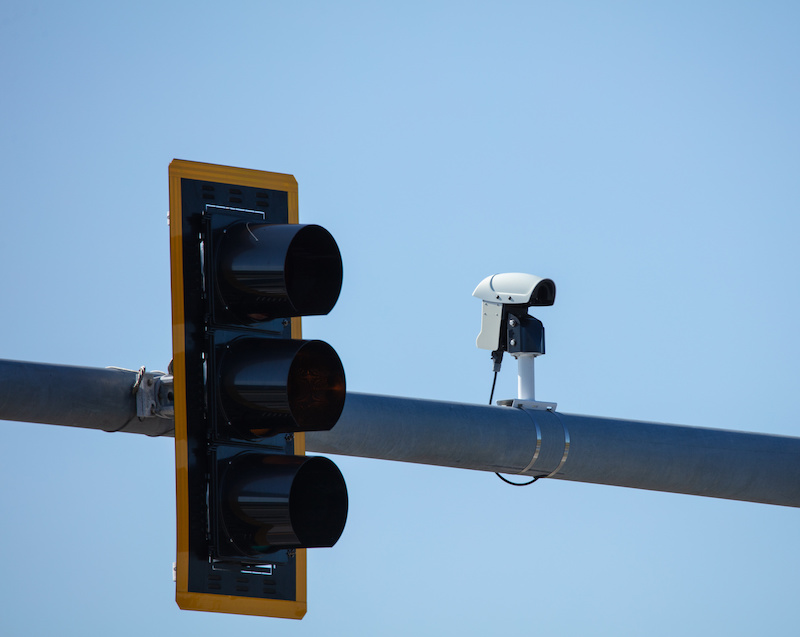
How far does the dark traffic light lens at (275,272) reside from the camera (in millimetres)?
4539

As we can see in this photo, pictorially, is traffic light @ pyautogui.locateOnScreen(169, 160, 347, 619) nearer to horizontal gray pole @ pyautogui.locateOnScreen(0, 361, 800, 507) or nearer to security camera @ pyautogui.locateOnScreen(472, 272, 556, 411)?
horizontal gray pole @ pyautogui.locateOnScreen(0, 361, 800, 507)

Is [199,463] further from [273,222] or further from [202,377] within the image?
[273,222]

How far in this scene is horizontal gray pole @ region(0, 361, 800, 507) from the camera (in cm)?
503

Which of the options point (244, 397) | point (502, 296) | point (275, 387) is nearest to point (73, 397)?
point (244, 397)

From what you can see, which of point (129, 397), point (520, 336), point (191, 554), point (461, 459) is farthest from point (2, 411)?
point (520, 336)

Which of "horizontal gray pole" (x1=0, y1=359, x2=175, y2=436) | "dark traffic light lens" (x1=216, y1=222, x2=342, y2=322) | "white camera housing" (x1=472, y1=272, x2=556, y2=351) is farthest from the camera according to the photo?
"white camera housing" (x1=472, y1=272, x2=556, y2=351)

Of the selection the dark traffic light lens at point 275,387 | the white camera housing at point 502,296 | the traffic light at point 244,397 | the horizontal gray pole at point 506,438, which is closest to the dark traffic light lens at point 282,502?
the traffic light at point 244,397

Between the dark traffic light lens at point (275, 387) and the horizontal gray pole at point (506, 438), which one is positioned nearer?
the dark traffic light lens at point (275, 387)

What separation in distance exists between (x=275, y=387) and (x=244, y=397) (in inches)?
5.6

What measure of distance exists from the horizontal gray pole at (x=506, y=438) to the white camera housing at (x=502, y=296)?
758 millimetres

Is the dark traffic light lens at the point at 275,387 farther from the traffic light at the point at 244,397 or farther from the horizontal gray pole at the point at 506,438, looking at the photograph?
the horizontal gray pole at the point at 506,438

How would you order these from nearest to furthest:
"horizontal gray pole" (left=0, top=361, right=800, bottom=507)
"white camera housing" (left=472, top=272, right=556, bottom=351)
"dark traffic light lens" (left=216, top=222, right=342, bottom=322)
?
"dark traffic light lens" (left=216, top=222, right=342, bottom=322) → "horizontal gray pole" (left=0, top=361, right=800, bottom=507) → "white camera housing" (left=472, top=272, right=556, bottom=351)

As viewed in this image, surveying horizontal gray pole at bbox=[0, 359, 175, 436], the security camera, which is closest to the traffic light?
horizontal gray pole at bbox=[0, 359, 175, 436]

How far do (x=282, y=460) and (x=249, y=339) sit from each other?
40 centimetres
